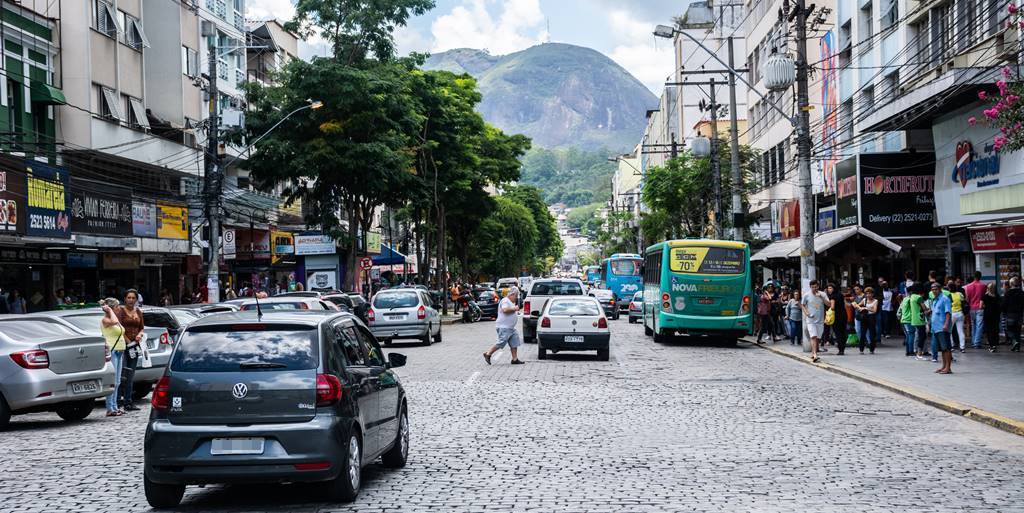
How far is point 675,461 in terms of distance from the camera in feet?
34.6

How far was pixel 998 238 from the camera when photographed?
25953mm

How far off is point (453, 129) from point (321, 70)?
14732 mm

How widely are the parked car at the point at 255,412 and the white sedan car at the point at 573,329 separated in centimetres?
1557

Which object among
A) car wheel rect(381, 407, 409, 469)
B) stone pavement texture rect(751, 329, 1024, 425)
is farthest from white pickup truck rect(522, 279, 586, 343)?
car wheel rect(381, 407, 409, 469)

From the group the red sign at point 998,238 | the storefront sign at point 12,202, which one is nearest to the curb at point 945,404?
the red sign at point 998,238

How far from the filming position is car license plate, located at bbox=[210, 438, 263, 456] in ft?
26.1

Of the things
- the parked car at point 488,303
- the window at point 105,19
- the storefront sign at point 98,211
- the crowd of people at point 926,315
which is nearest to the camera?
the crowd of people at point 926,315

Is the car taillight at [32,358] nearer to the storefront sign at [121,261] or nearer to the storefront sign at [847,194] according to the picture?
the storefront sign at [121,261]

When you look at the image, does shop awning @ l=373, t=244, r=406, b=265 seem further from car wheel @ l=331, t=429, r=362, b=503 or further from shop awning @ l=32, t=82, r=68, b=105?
car wheel @ l=331, t=429, r=362, b=503

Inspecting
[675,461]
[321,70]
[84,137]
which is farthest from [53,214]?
[675,461]

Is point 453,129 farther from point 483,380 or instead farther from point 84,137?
point 483,380

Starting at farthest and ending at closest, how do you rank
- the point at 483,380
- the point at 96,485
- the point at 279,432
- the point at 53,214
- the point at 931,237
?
the point at 931,237 < the point at 53,214 < the point at 483,380 < the point at 96,485 < the point at 279,432

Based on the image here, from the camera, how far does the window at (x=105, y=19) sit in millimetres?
34812

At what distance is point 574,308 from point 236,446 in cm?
1677
